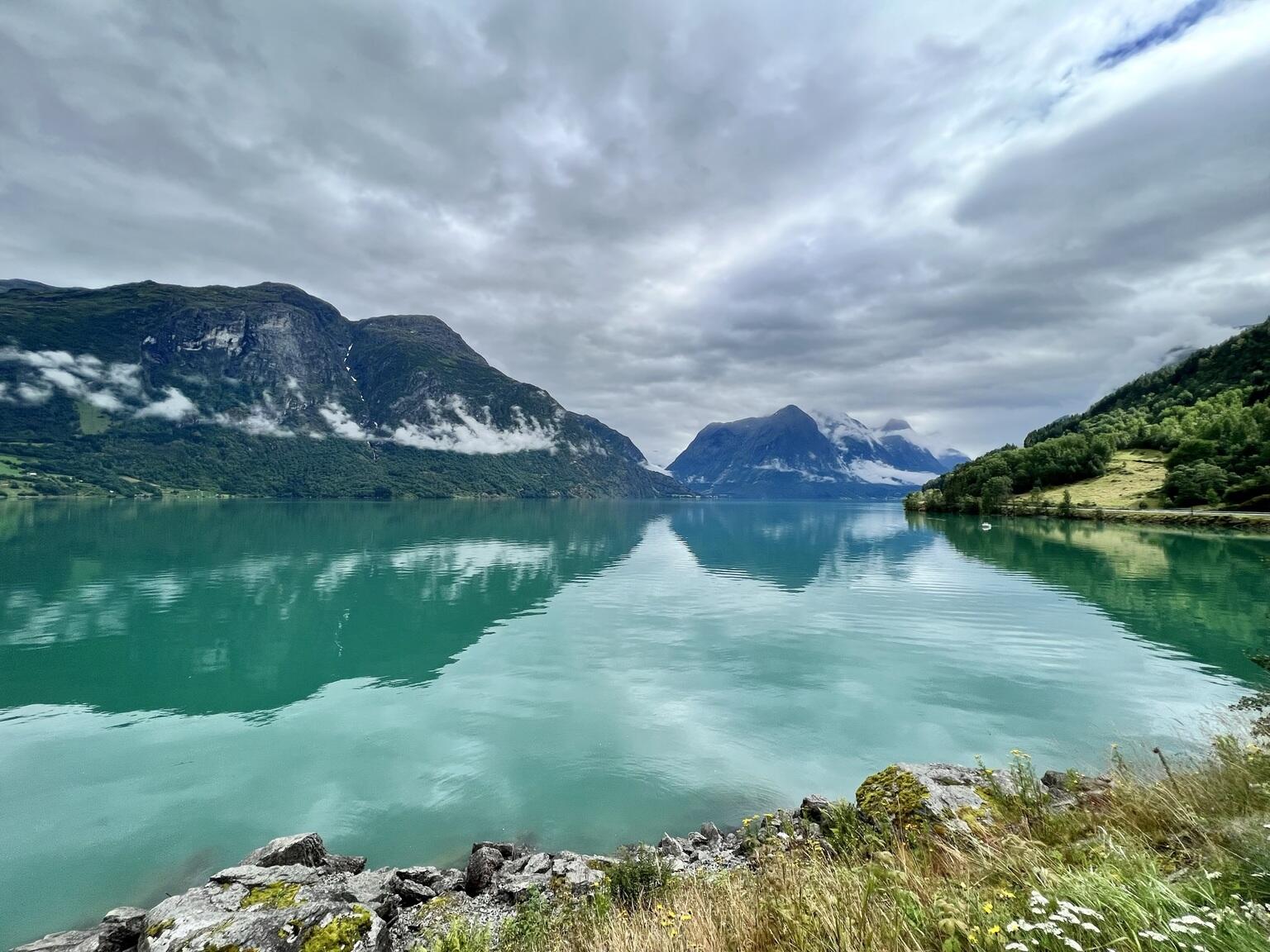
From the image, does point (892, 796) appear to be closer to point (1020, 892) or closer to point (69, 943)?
point (1020, 892)

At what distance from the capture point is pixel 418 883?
38.3 feet

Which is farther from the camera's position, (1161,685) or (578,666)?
(578,666)

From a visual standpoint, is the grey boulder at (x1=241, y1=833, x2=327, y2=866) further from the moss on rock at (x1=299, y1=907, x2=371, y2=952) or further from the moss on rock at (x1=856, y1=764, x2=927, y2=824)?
the moss on rock at (x1=856, y1=764, x2=927, y2=824)

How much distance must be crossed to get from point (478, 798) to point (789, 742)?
10.8 m

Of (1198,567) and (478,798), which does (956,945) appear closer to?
(478,798)

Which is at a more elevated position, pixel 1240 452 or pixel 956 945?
pixel 1240 452

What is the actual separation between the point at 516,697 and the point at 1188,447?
163 meters

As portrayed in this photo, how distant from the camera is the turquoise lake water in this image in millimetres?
15469

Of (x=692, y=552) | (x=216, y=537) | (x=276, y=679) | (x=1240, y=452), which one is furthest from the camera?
(x=1240, y=452)

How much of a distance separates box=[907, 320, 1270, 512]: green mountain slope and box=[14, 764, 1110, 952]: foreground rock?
13823cm

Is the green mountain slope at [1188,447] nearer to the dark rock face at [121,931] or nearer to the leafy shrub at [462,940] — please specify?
the leafy shrub at [462,940]

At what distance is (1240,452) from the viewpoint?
11625 centimetres

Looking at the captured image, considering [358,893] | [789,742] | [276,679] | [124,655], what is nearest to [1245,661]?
[789,742]

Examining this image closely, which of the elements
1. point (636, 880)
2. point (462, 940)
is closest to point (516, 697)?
point (636, 880)
